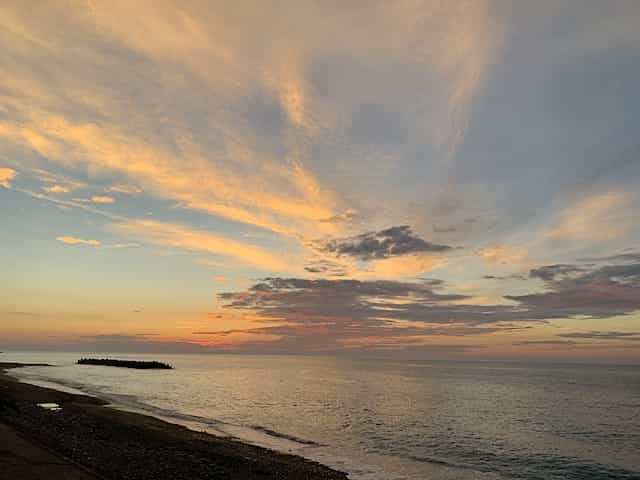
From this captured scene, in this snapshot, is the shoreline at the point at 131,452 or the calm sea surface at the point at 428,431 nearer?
the shoreline at the point at 131,452

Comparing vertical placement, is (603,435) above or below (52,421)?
below

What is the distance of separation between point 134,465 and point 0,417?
1520 cm

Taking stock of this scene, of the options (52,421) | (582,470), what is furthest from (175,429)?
(582,470)

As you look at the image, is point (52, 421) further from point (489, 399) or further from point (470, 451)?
point (489, 399)

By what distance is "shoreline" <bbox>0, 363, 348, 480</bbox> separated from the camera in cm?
2297

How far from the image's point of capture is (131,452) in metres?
28.3

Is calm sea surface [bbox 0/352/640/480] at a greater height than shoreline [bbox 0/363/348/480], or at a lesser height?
lesser

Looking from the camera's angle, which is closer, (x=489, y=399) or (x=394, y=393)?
(x=489, y=399)

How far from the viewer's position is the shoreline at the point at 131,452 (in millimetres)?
22969

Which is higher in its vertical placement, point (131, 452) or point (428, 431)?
point (131, 452)

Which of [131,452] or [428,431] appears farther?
[428,431]

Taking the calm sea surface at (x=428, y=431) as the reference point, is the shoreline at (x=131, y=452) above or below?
above

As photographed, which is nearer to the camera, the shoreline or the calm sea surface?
the shoreline

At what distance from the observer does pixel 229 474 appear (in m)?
25.7
